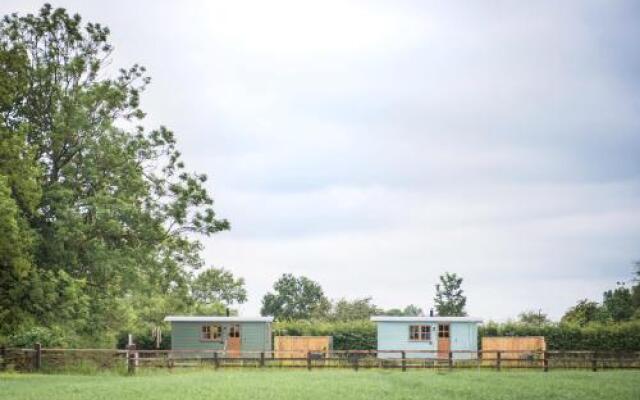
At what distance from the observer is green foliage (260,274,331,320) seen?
359 feet

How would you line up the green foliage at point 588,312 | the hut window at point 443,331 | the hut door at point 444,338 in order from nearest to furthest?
the hut door at point 444,338, the hut window at point 443,331, the green foliage at point 588,312

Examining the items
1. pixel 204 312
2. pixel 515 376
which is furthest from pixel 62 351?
pixel 204 312

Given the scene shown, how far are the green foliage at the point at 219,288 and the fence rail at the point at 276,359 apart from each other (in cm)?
3838

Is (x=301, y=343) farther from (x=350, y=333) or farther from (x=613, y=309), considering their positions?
(x=613, y=309)

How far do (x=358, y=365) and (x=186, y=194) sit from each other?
11.8 meters

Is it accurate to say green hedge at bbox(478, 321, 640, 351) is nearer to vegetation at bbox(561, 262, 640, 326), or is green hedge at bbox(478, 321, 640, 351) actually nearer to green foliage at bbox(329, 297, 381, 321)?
vegetation at bbox(561, 262, 640, 326)

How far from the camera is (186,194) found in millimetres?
42438

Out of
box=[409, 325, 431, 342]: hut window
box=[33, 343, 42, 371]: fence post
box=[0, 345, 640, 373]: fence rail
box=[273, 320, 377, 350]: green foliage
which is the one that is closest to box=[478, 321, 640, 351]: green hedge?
box=[0, 345, 640, 373]: fence rail

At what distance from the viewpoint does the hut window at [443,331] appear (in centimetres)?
4941

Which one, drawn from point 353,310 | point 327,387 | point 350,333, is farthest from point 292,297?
point 327,387

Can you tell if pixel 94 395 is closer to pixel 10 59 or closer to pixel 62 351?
pixel 62 351

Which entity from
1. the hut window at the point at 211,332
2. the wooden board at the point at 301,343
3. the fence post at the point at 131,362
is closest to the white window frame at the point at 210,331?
the hut window at the point at 211,332

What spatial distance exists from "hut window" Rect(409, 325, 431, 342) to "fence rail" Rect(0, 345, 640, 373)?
1.51m

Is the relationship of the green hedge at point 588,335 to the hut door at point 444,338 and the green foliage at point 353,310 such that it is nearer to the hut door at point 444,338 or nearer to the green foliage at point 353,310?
the hut door at point 444,338
